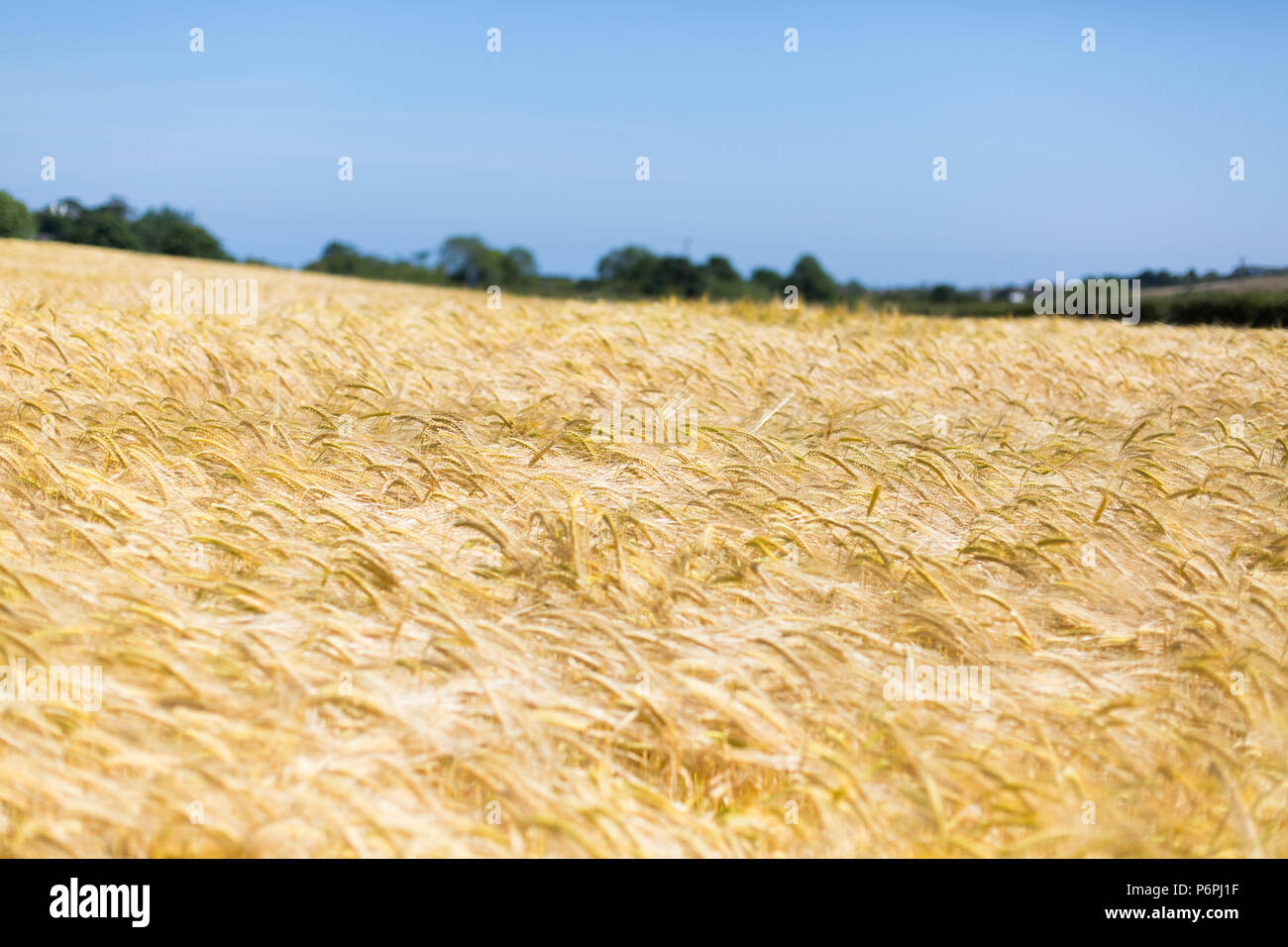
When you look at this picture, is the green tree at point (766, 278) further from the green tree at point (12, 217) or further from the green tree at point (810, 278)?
the green tree at point (12, 217)

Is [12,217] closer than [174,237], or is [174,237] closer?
[12,217]

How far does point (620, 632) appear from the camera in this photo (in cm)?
241

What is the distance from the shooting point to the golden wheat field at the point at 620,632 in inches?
74.6

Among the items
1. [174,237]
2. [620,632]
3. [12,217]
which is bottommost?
[620,632]

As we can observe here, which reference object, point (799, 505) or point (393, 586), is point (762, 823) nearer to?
point (393, 586)

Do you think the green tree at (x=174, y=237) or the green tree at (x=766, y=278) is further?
the green tree at (x=766, y=278)

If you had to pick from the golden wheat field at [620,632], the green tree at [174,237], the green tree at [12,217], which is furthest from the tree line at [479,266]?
the golden wheat field at [620,632]

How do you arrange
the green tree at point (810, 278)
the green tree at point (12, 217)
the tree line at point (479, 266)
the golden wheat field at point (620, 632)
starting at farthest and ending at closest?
the green tree at point (810, 278) → the tree line at point (479, 266) → the green tree at point (12, 217) → the golden wheat field at point (620, 632)

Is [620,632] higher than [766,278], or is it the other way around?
[766,278]

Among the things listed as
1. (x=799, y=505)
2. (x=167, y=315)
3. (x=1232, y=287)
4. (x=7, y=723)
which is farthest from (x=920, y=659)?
(x=1232, y=287)

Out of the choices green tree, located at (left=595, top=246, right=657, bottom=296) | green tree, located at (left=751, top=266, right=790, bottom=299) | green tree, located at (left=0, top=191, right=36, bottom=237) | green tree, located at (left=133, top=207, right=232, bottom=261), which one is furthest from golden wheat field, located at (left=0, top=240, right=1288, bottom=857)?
green tree, located at (left=751, top=266, right=790, bottom=299)

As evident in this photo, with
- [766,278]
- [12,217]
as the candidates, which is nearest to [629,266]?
[766,278]

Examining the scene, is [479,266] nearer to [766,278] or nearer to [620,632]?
[766,278]
